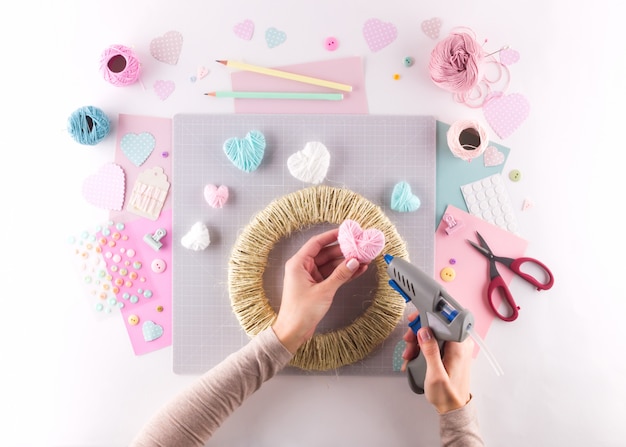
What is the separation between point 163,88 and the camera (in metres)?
1.12

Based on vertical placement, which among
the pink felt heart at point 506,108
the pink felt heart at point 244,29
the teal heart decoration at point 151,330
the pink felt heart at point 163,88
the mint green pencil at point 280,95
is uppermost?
the pink felt heart at point 244,29

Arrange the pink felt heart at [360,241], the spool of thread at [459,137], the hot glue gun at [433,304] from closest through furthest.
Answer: the hot glue gun at [433,304], the pink felt heart at [360,241], the spool of thread at [459,137]

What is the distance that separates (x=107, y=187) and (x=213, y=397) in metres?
0.56

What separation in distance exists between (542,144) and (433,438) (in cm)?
75

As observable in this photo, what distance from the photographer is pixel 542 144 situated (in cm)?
112

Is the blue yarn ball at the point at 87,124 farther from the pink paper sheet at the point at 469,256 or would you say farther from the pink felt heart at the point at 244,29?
the pink paper sheet at the point at 469,256

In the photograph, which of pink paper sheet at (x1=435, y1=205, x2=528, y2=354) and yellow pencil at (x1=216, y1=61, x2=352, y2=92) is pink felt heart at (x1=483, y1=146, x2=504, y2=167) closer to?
pink paper sheet at (x1=435, y1=205, x2=528, y2=354)

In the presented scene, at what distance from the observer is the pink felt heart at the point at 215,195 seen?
1094mm

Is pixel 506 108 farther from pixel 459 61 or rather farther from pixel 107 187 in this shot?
pixel 107 187

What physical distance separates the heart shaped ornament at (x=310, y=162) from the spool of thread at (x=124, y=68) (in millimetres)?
416

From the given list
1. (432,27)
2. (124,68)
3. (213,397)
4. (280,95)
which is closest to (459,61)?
(432,27)

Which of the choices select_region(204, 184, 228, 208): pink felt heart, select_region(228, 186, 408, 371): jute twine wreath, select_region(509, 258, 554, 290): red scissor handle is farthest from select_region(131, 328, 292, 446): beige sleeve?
select_region(509, 258, 554, 290): red scissor handle

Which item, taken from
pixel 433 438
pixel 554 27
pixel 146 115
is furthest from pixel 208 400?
pixel 554 27

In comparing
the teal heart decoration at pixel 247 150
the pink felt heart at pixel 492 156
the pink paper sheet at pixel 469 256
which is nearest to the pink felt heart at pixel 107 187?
the teal heart decoration at pixel 247 150
